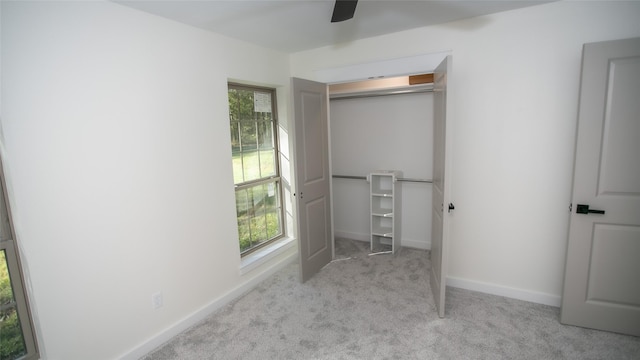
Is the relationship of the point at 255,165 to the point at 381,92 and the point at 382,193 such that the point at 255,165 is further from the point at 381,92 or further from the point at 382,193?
the point at 381,92

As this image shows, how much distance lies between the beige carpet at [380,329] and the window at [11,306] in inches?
27.7

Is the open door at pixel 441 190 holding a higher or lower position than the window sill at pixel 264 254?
higher

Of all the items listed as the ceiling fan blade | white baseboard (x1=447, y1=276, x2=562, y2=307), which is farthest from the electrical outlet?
white baseboard (x1=447, y1=276, x2=562, y2=307)

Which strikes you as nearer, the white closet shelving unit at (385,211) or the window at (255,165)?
the window at (255,165)

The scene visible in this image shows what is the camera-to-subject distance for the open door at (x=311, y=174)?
10.0ft

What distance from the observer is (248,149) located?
130 inches

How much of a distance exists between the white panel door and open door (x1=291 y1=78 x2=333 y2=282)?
84.4 inches

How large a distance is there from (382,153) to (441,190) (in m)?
1.67

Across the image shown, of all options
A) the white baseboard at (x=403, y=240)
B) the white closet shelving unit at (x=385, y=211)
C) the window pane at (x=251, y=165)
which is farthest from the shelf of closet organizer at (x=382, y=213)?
the window pane at (x=251, y=165)

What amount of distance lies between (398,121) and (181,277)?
2.91 m

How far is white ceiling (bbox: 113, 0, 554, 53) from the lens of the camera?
2.14 m

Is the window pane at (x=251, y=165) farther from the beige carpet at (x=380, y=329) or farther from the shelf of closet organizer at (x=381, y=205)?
the shelf of closet organizer at (x=381, y=205)

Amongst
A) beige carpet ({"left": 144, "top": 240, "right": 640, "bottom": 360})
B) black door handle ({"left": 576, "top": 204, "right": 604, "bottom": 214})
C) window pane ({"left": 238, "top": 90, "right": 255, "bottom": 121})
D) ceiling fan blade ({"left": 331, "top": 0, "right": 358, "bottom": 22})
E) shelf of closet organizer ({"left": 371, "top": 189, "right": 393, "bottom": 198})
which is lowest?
beige carpet ({"left": 144, "top": 240, "right": 640, "bottom": 360})

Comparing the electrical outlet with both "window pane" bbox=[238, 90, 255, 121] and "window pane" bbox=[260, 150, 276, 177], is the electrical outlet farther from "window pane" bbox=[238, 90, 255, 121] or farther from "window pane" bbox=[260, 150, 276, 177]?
"window pane" bbox=[238, 90, 255, 121]
